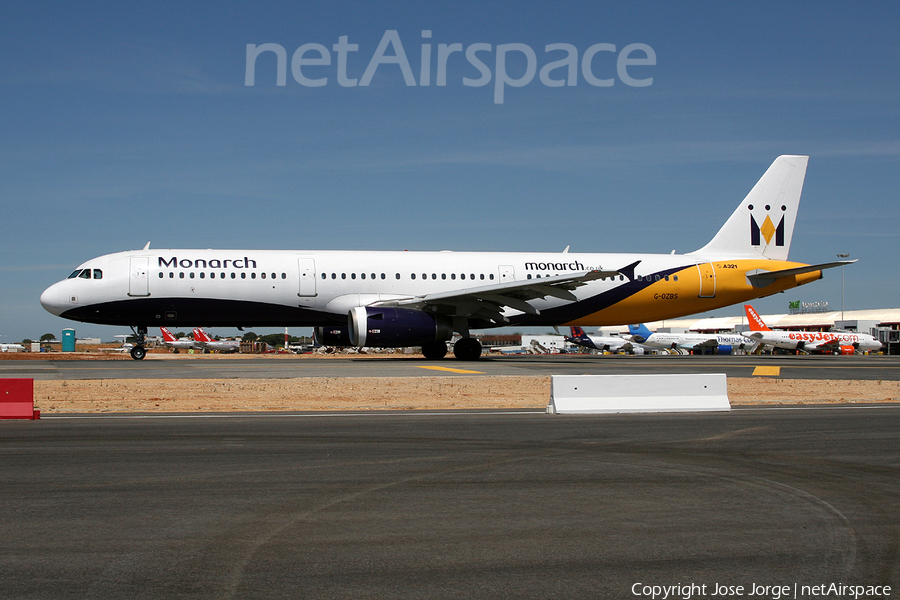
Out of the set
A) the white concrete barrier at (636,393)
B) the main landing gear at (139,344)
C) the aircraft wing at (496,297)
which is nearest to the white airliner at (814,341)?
the aircraft wing at (496,297)

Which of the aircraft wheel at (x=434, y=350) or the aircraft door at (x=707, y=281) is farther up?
the aircraft door at (x=707, y=281)

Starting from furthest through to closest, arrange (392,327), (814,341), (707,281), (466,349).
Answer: (814,341) < (707,281) < (466,349) < (392,327)

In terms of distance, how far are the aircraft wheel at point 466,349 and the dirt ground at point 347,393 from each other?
8.56m

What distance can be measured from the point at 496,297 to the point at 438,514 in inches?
875

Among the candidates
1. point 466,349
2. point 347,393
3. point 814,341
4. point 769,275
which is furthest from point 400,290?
point 814,341

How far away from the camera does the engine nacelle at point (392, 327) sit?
26250 millimetres

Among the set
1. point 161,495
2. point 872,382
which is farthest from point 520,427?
point 872,382

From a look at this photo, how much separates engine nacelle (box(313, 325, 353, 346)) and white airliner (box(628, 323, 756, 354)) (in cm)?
6370

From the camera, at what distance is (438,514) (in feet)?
19.4

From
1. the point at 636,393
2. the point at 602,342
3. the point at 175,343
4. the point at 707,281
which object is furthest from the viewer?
the point at 602,342

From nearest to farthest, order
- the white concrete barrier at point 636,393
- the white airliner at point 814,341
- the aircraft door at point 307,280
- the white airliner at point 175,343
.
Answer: the white concrete barrier at point 636,393
the aircraft door at point 307,280
the white airliner at point 814,341
the white airliner at point 175,343

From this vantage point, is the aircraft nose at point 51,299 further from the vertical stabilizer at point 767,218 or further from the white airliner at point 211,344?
the white airliner at point 211,344

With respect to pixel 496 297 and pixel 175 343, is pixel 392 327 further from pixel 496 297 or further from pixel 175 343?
pixel 175 343

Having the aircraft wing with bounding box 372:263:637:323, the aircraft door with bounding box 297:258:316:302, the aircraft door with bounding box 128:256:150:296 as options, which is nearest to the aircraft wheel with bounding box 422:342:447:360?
the aircraft wing with bounding box 372:263:637:323
